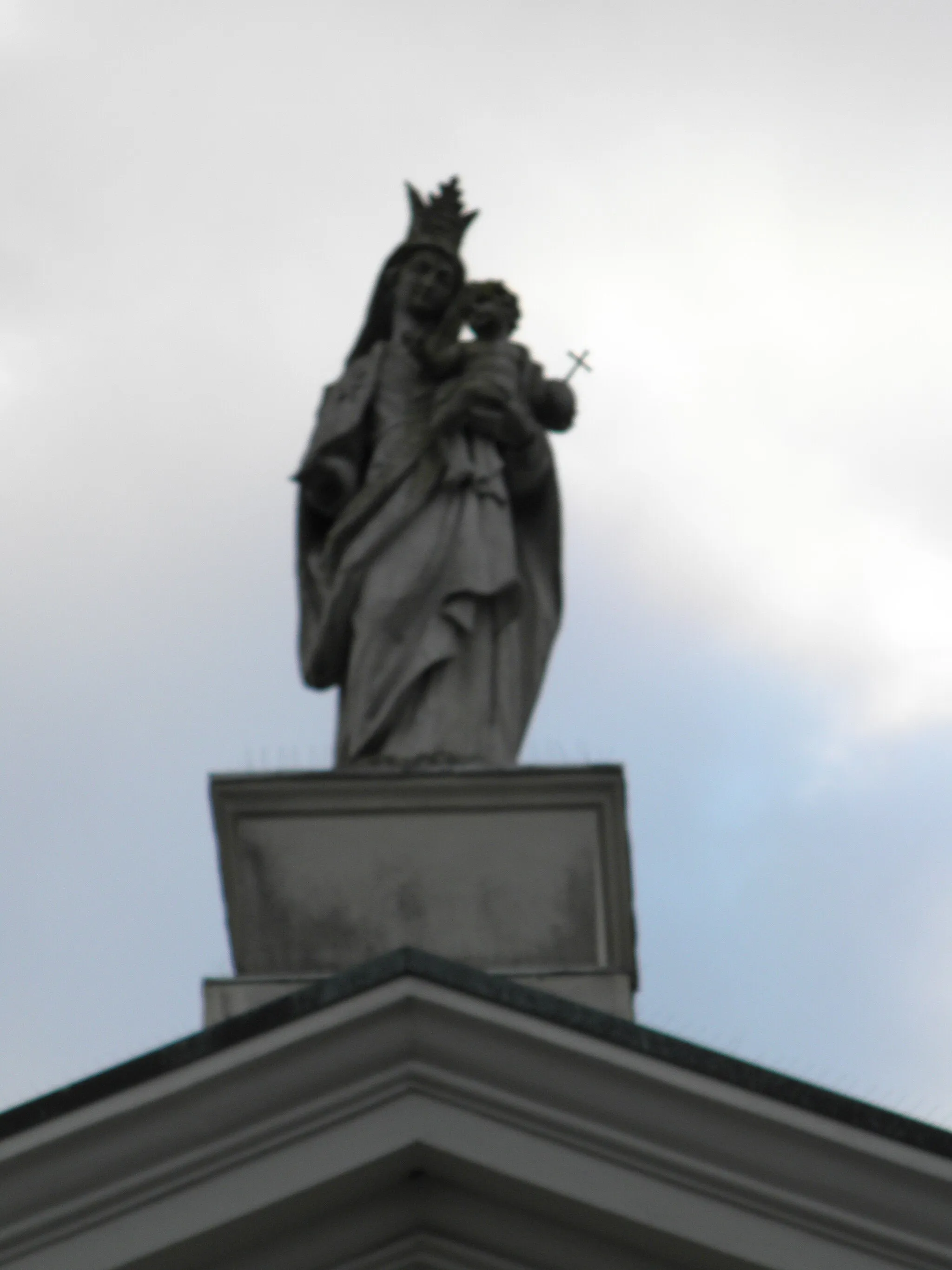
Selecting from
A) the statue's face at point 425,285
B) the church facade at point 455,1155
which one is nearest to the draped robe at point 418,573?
the statue's face at point 425,285

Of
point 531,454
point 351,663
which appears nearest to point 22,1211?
point 351,663

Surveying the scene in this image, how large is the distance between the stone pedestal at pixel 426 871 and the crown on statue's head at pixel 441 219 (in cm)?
315

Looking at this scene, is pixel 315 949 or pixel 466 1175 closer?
pixel 466 1175

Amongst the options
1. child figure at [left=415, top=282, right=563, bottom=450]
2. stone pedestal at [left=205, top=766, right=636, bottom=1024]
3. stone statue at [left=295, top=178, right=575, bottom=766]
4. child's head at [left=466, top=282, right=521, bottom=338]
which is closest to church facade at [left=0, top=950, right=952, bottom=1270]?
stone pedestal at [left=205, top=766, right=636, bottom=1024]

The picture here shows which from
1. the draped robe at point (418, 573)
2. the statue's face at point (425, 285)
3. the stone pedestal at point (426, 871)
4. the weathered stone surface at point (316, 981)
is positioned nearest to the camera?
the weathered stone surface at point (316, 981)

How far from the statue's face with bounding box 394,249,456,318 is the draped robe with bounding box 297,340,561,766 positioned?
0.26 meters

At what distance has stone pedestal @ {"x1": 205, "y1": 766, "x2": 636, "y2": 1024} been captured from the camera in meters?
11.5

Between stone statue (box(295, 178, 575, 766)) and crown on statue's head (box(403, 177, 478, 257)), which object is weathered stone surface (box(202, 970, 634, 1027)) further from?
crown on statue's head (box(403, 177, 478, 257))

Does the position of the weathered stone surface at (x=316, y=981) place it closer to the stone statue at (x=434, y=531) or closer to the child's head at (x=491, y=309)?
the stone statue at (x=434, y=531)

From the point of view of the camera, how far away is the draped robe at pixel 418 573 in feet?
40.6

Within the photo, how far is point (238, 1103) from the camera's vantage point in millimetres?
9164

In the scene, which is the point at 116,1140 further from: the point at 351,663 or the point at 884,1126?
the point at 351,663

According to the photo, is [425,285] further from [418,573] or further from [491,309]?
[418,573]

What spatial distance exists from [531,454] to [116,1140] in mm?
4823
